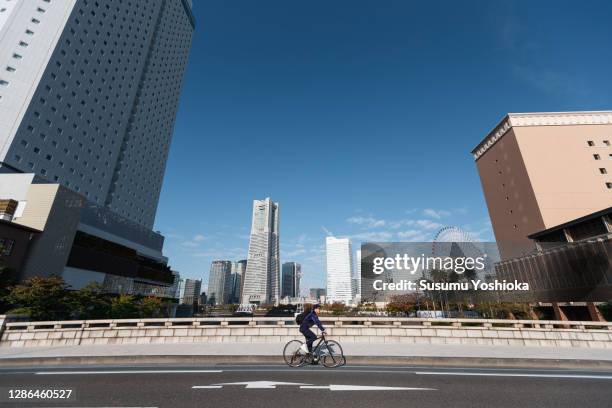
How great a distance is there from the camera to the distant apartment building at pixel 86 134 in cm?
4269

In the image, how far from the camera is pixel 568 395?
6.93 metres

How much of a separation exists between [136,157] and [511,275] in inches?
4236

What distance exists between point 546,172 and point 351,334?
61331 millimetres

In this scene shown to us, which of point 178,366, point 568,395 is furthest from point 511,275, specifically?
point 178,366

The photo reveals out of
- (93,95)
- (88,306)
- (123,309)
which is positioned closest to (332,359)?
(88,306)

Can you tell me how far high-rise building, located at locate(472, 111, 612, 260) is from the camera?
2082 inches

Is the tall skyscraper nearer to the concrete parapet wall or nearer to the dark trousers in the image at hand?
the concrete parapet wall

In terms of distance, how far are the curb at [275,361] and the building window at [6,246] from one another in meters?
28.9

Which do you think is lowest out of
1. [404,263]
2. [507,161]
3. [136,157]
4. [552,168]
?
[404,263]

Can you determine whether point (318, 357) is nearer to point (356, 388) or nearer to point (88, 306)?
point (356, 388)

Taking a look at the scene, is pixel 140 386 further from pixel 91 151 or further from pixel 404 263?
pixel 91 151

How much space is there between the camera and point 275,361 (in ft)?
36.9

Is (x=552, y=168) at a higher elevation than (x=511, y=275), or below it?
higher

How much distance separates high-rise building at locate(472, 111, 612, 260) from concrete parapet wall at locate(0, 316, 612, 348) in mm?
44701
